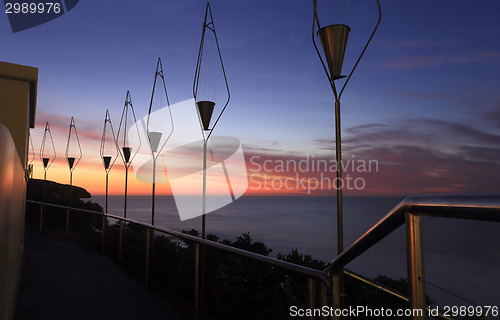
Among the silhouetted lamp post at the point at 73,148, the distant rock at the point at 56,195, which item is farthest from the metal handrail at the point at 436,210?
the distant rock at the point at 56,195

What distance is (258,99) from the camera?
15898mm

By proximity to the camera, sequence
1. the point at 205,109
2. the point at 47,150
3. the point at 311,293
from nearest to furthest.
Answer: the point at 311,293 < the point at 205,109 < the point at 47,150

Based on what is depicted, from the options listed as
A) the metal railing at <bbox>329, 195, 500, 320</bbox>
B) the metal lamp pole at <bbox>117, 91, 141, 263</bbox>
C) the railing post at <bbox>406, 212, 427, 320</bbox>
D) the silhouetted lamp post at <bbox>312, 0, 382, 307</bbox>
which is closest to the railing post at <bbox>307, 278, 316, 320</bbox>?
the metal railing at <bbox>329, 195, 500, 320</bbox>

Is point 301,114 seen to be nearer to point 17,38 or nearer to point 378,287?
point 17,38

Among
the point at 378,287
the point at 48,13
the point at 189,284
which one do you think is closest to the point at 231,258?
the point at 189,284

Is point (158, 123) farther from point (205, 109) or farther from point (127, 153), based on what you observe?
point (205, 109)

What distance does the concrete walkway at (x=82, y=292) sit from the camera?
3.26 m

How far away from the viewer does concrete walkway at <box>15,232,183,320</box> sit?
3.26 meters

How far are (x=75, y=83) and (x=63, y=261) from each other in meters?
9.45

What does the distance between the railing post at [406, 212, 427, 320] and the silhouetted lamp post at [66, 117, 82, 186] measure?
43.3 feet

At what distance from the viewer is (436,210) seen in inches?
34.1

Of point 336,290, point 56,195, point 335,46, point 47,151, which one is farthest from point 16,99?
point 56,195

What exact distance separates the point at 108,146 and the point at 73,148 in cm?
340

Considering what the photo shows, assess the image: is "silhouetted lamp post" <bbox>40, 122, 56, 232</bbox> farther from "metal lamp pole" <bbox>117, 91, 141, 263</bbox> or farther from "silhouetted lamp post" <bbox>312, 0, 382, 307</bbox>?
"silhouetted lamp post" <bbox>312, 0, 382, 307</bbox>
